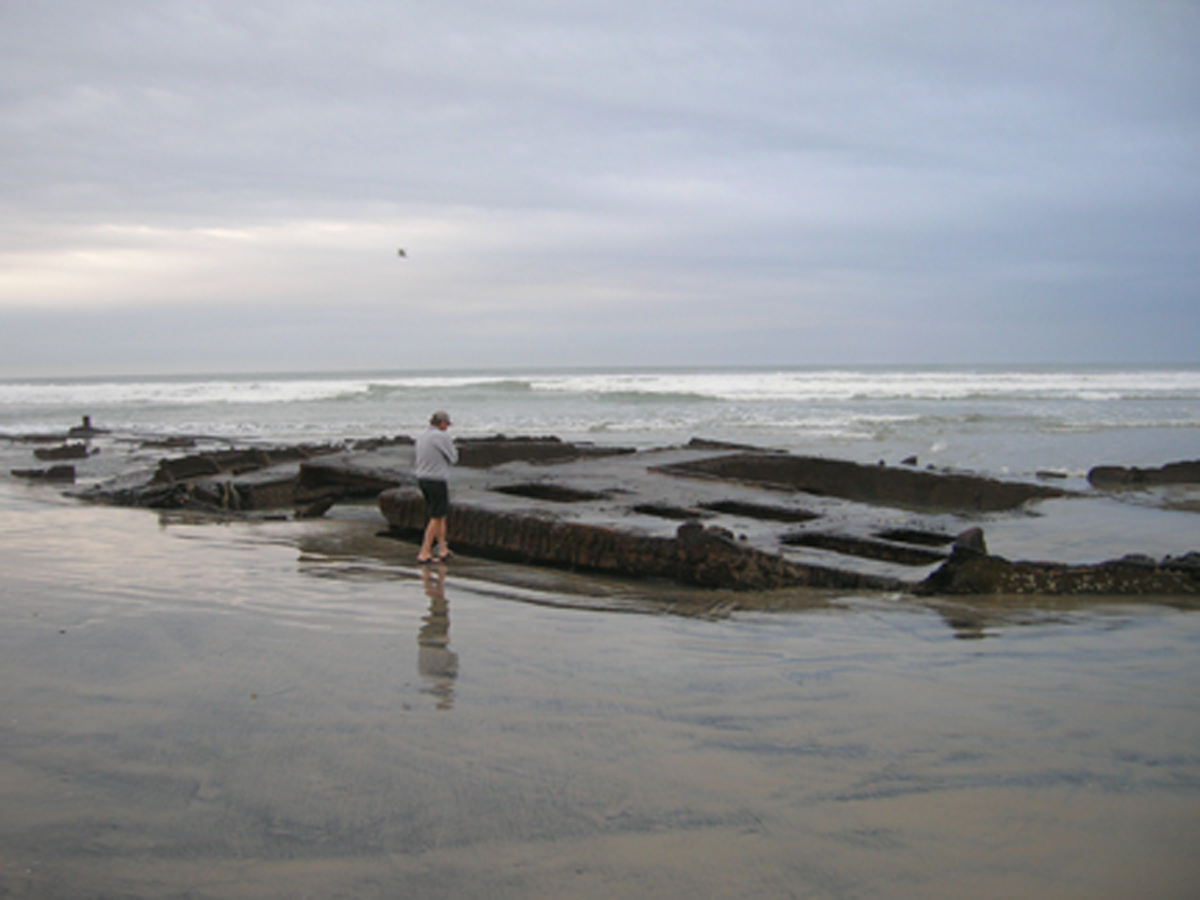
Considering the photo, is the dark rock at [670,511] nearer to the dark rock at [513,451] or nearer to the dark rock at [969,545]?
the dark rock at [969,545]

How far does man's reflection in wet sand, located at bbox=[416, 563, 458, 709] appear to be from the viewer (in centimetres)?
323

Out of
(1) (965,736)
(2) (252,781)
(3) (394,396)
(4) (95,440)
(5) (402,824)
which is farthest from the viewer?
(3) (394,396)

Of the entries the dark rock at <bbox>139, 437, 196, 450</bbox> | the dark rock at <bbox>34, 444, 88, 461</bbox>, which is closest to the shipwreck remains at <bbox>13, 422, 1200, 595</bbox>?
the dark rock at <bbox>34, 444, 88, 461</bbox>

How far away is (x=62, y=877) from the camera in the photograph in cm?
196

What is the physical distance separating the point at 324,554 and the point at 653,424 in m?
18.9

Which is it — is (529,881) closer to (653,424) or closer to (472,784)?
(472,784)

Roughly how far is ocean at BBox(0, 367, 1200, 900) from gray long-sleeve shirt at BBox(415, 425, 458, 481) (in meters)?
0.78

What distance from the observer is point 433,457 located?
626 cm

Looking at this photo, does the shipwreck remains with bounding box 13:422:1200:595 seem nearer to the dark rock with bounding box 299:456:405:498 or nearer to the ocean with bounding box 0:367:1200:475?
the dark rock with bounding box 299:456:405:498

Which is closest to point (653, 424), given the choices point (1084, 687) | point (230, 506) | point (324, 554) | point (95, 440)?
point (95, 440)

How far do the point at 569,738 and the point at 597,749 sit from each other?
0.12 metres

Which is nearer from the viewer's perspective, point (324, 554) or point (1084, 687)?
point (1084, 687)

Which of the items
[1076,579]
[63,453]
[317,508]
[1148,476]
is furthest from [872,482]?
[63,453]

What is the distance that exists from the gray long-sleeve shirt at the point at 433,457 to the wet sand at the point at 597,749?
1.70m
